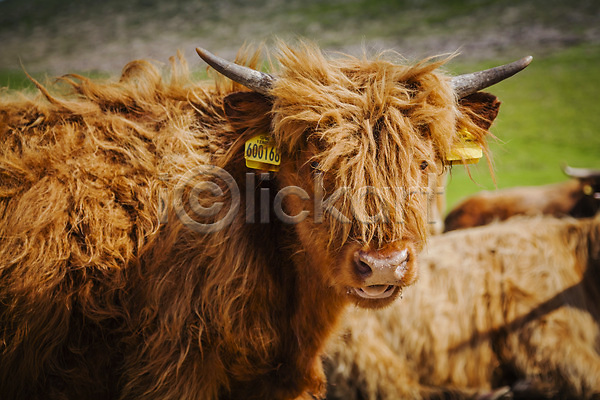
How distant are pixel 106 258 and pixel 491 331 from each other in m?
3.67

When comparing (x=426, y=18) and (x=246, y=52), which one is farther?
(x=426, y=18)

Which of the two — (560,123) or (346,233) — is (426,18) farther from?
(346,233)

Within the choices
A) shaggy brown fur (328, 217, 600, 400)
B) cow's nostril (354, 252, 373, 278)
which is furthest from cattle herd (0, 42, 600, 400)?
shaggy brown fur (328, 217, 600, 400)

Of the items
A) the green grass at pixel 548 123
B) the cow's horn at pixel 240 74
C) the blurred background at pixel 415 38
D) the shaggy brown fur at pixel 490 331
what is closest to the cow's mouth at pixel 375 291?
the cow's horn at pixel 240 74

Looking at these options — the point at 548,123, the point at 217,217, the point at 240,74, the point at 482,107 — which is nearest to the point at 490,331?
the point at 482,107

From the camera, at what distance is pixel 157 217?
2.58 meters

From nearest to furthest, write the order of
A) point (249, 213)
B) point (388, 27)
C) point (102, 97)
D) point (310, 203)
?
point (310, 203) < point (249, 213) < point (102, 97) < point (388, 27)

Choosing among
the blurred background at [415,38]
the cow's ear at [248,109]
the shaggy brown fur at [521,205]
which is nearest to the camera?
the cow's ear at [248,109]

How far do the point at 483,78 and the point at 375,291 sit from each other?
145 cm

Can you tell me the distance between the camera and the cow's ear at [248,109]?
2609mm

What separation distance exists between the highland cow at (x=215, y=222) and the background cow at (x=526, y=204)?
583cm

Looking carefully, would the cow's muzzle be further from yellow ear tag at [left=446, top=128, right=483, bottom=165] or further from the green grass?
the green grass

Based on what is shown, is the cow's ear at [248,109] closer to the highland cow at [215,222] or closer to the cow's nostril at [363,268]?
the highland cow at [215,222]

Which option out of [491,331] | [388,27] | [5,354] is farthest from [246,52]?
[388,27]
